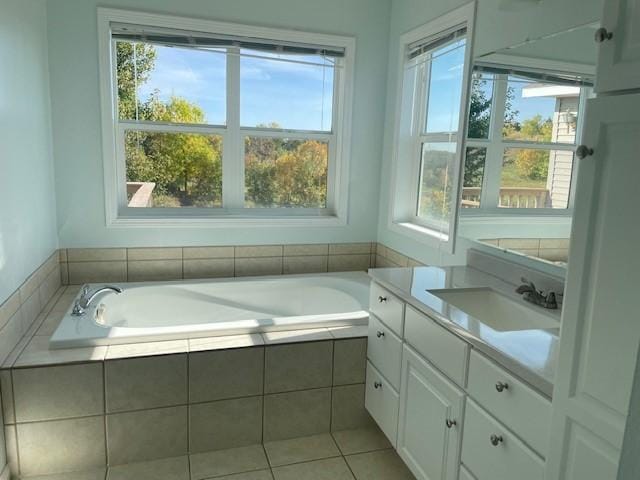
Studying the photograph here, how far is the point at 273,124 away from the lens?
→ 3.35 meters

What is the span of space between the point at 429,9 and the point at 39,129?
231 centimetres

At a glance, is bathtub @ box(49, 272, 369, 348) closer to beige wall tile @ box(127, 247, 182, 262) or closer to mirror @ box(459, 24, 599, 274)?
beige wall tile @ box(127, 247, 182, 262)

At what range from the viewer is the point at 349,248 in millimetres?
3566

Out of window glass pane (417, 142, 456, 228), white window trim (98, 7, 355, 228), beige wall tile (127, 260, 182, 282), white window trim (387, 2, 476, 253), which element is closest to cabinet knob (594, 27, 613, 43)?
white window trim (387, 2, 476, 253)

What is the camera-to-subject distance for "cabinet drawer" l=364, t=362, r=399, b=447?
2.13m

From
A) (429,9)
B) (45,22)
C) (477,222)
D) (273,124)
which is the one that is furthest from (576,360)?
→ (45,22)

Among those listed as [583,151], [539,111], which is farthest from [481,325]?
[539,111]

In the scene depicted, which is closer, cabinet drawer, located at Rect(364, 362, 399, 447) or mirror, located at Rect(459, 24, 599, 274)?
mirror, located at Rect(459, 24, 599, 274)

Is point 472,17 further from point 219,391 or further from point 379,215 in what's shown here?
point 219,391

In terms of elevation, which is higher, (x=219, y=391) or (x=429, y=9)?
(x=429, y=9)

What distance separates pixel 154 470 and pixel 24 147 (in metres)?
1.68

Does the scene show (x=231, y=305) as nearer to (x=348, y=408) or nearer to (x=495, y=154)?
(x=348, y=408)

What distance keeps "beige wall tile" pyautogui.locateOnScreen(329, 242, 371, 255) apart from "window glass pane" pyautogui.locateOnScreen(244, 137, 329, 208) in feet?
1.05

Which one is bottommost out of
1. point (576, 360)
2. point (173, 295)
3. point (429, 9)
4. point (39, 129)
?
point (173, 295)
